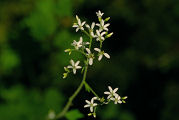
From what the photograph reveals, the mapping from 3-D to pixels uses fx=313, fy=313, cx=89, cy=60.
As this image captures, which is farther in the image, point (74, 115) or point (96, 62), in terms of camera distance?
point (96, 62)

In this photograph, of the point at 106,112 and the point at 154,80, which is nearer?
the point at 106,112

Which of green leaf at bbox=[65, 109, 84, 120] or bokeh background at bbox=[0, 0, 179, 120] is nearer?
green leaf at bbox=[65, 109, 84, 120]

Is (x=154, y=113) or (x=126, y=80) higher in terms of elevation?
(x=126, y=80)

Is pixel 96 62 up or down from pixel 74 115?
up

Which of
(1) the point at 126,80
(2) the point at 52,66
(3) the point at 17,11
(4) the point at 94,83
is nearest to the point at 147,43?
(1) the point at 126,80

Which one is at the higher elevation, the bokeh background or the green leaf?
the bokeh background

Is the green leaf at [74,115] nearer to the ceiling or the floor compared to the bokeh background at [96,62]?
nearer to the floor

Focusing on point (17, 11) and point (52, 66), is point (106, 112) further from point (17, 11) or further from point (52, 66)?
point (17, 11)

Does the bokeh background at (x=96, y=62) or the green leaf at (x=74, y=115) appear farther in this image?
the bokeh background at (x=96, y=62)
